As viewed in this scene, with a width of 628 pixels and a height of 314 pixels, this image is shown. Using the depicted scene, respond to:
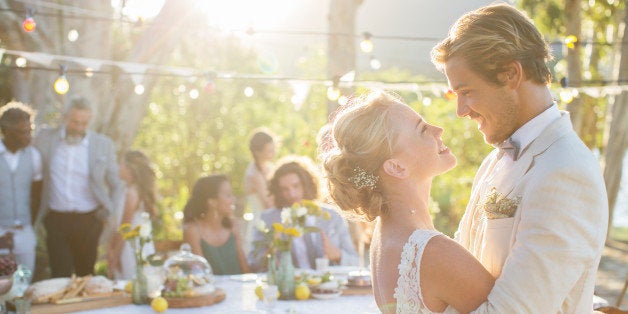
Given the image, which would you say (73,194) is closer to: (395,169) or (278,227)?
(278,227)

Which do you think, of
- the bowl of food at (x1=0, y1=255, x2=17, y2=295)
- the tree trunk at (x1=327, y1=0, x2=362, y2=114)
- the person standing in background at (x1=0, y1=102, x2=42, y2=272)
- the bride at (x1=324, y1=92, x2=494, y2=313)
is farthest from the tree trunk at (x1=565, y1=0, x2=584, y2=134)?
the bride at (x1=324, y1=92, x2=494, y2=313)

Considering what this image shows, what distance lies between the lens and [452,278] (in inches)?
69.7

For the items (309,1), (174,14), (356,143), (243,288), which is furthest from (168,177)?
(309,1)

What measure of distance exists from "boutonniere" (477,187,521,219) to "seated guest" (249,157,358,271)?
3.16m

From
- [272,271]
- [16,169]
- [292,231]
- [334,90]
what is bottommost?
[272,271]

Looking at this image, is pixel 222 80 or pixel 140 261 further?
pixel 222 80

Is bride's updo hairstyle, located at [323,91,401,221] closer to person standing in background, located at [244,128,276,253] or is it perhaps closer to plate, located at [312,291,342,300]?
plate, located at [312,291,342,300]

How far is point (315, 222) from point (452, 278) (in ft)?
11.0

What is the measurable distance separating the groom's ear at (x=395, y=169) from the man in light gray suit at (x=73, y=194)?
410 cm

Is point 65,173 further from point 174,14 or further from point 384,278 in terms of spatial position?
point 384,278

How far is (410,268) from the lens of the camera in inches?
74.2

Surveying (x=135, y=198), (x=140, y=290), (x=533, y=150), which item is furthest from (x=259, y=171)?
(x=533, y=150)

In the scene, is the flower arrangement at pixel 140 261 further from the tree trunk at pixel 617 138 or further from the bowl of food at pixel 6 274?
the tree trunk at pixel 617 138

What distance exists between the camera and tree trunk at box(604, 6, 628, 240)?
1002 centimetres
